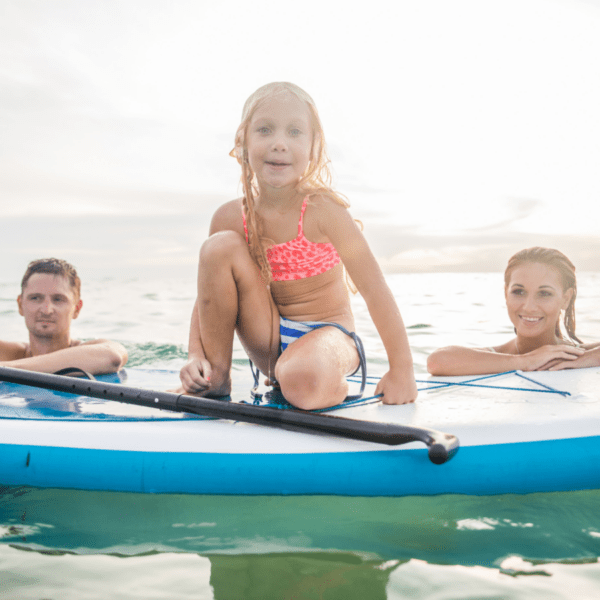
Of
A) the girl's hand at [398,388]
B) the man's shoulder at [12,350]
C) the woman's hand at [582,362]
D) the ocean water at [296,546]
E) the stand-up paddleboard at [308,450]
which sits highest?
the woman's hand at [582,362]

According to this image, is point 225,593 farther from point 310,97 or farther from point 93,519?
point 310,97

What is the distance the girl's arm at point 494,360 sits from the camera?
2.12 meters

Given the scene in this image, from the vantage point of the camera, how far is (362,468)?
1.39 m

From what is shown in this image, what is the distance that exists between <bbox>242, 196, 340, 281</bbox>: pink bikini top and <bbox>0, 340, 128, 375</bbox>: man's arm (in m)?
0.99

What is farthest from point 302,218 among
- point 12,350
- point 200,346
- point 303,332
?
point 12,350

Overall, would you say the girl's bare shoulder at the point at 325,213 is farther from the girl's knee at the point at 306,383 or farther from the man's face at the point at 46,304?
the man's face at the point at 46,304

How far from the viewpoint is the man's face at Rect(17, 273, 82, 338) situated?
8.22ft

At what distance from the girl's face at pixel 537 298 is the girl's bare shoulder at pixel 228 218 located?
1.15m

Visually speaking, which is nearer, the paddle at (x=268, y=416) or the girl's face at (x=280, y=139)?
the paddle at (x=268, y=416)

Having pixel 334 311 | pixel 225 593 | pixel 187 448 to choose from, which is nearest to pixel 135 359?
pixel 334 311

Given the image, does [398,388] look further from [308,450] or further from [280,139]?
[280,139]

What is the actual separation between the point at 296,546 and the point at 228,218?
1.10 m

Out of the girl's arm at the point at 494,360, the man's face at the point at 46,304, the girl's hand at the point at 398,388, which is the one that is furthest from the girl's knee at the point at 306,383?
the man's face at the point at 46,304

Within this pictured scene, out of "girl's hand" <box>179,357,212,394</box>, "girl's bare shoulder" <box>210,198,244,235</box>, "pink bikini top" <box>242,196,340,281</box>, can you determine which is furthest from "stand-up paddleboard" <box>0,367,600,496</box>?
"girl's bare shoulder" <box>210,198,244,235</box>
